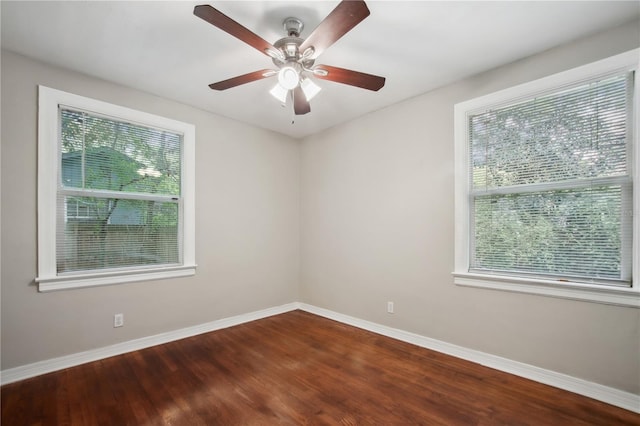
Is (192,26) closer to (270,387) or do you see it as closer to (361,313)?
(270,387)

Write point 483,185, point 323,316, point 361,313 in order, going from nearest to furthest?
point 483,185 < point 361,313 < point 323,316

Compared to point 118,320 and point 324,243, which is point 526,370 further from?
point 118,320

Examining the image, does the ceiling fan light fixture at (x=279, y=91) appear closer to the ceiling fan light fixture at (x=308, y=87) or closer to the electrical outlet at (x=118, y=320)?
the ceiling fan light fixture at (x=308, y=87)

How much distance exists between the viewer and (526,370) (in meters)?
2.34

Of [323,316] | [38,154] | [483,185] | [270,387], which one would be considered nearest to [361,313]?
[323,316]

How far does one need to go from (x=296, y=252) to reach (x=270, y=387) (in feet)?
7.71

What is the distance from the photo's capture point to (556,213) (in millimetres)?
2303

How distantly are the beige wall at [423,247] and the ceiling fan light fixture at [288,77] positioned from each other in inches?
66.3

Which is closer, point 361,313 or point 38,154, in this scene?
point 38,154

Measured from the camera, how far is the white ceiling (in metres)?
1.87

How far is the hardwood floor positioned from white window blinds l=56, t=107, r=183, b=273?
0.99m

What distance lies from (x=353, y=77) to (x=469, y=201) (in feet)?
5.40

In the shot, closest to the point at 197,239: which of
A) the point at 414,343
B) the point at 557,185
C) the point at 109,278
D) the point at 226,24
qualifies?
the point at 109,278

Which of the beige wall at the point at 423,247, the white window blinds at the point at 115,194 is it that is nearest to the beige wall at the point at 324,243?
the beige wall at the point at 423,247
